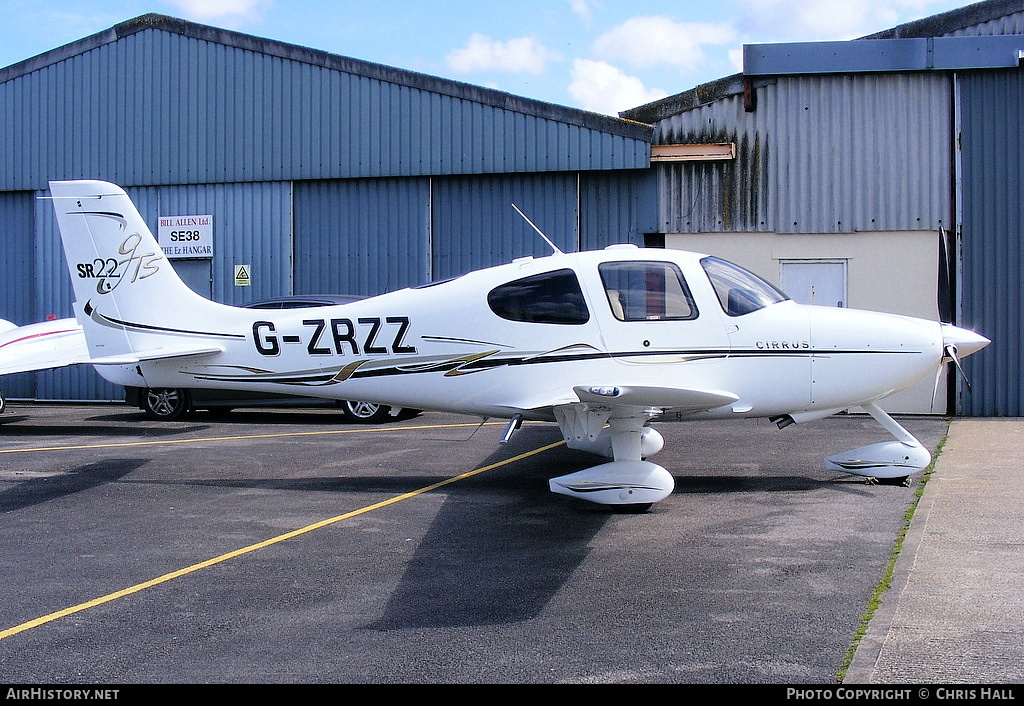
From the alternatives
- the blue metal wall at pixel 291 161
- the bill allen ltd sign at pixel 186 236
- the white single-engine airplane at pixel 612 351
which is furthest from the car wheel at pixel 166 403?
the white single-engine airplane at pixel 612 351

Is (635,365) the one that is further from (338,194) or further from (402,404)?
(338,194)

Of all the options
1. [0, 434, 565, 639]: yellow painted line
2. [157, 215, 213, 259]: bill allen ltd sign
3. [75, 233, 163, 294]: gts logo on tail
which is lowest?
[0, 434, 565, 639]: yellow painted line

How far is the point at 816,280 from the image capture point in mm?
15812

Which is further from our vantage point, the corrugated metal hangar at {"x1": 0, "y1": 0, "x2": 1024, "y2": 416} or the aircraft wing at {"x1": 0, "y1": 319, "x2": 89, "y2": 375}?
the corrugated metal hangar at {"x1": 0, "y1": 0, "x2": 1024, "y2": 416}

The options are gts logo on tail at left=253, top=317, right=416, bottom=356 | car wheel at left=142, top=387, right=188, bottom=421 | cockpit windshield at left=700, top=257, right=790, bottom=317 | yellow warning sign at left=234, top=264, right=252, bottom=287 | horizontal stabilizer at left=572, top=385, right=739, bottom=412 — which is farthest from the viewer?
yellow warning sign at left=234, top=264, right=252, bottom=287

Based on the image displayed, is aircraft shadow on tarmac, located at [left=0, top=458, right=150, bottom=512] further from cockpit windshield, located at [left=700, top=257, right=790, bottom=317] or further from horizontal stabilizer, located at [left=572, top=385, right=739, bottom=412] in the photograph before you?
cockpit windshield, located at [left=700, top=257, right=790, bottom=317]

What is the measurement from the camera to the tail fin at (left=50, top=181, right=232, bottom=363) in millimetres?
9227

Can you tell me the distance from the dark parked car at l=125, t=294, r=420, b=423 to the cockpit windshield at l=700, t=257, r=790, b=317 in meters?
7.12

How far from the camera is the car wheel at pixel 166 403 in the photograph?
49.3 ft

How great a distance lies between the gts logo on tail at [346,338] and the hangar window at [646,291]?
6.27ft

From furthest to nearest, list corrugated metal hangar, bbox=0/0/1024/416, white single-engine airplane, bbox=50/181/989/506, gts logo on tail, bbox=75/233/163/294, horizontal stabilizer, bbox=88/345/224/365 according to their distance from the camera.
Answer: corrugated metal hangar, bbox=0/0/1024/416, gts logo on tail, bbox=75/233/163/294, horizontal stabilizer, bbox=88/345/224/365, white single-engine airplane, bbox=50/181/989/506

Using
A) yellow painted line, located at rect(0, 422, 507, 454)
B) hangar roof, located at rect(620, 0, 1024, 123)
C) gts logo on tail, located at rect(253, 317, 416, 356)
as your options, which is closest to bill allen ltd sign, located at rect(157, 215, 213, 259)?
yellow painted line, located at rect(0, 422, 507, 454)
